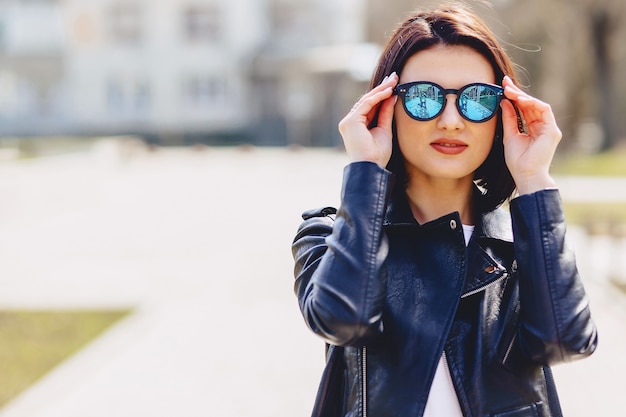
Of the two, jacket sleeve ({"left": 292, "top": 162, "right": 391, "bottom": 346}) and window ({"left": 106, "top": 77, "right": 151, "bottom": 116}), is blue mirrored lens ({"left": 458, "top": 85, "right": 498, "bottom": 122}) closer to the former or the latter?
jacket sleeve ({"left": 292, "top": 162, "right": 391, "bottom": 346})

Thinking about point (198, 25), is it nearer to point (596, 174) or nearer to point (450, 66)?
point (596, 174)

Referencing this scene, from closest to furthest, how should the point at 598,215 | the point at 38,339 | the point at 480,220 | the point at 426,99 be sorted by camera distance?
the point at 426,99 → the point at 480,220 → the point at 38,339 → the point at 598,215

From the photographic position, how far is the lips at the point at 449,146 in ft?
→ 5.84

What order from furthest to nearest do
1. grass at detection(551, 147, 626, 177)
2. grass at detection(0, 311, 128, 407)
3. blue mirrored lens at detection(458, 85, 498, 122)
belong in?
grass at detection(551, 147, 626, 177) < grass at detection(0, 311, 128, 407) < blue mirrored lens at detection(458, 85, 498, 122)

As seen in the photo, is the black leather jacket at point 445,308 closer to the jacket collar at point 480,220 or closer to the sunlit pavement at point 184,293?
the jacket collar at point 480,220

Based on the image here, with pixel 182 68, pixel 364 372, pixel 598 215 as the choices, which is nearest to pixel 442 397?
pixel 364 372

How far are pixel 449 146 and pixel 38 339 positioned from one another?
18.9ft

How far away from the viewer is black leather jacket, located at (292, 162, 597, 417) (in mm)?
1639

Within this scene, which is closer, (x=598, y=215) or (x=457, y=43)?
(x=457, y=43)

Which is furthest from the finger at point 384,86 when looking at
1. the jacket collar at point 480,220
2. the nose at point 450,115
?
the jacket collar at point 480,220

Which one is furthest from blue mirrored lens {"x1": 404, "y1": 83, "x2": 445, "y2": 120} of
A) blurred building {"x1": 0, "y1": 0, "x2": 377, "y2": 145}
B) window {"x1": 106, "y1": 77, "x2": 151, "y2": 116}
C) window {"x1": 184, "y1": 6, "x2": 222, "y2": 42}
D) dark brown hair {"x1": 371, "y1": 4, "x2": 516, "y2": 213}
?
window {"x1": 184, "y1": 6, "x2": 222, "y2": 42}

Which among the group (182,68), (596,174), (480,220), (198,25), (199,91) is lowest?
(596,174)

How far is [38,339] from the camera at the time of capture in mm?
6852

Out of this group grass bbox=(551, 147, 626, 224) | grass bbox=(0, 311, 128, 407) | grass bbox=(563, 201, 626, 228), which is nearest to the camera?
grass bbox=(0, 311, 128, 407)
